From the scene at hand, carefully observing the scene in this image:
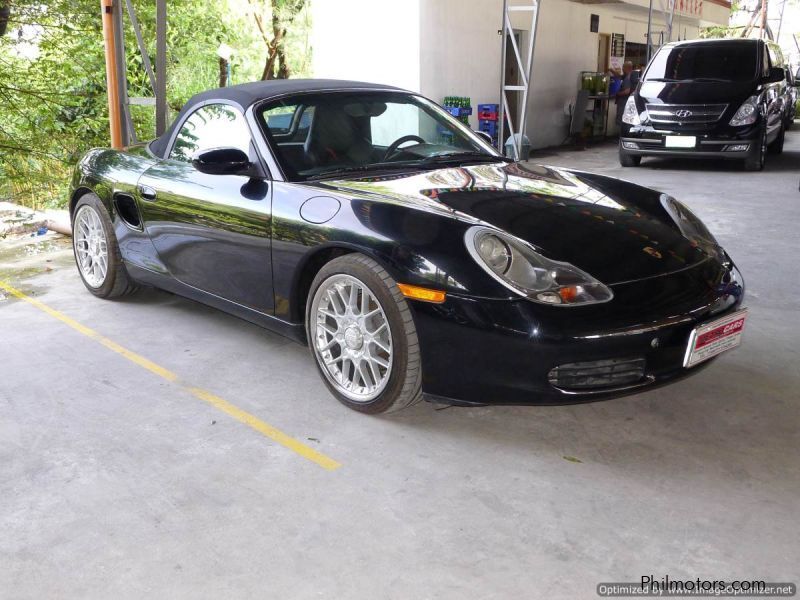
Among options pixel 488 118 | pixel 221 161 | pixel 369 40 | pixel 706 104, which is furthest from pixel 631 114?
pixel 221 161

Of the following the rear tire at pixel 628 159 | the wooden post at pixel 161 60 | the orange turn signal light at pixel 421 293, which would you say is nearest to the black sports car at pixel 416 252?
the orange turn signal light at pixel 421 293

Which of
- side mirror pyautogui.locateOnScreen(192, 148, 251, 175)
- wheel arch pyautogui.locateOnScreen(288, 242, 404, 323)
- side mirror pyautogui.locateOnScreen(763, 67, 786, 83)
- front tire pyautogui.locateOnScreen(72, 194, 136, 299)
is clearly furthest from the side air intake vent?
side mirror pyautogui.locateOnScreen(763, 67, 786, 83)

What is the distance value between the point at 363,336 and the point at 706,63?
31.0ft

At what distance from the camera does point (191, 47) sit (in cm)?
1344

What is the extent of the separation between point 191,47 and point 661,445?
12351 mm

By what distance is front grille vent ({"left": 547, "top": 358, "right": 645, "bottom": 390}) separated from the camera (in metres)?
2.72

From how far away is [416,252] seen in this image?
2.87m

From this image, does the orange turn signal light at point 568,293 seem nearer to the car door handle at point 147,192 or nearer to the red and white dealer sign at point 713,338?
the red and white dealer sign at point 713,338

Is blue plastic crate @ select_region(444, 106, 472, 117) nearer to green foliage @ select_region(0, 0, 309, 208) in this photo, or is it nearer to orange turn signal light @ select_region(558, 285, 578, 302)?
green foliage @ select_region(0, 0, 309, 208)

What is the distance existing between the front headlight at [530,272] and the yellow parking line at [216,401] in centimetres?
88

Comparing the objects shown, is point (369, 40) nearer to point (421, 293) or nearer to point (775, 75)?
point (775, 75)

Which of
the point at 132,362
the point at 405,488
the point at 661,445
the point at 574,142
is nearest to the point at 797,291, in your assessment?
the point at 661,445

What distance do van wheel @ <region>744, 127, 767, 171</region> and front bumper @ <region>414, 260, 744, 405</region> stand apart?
8.43m

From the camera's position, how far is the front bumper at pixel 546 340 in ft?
8.79
